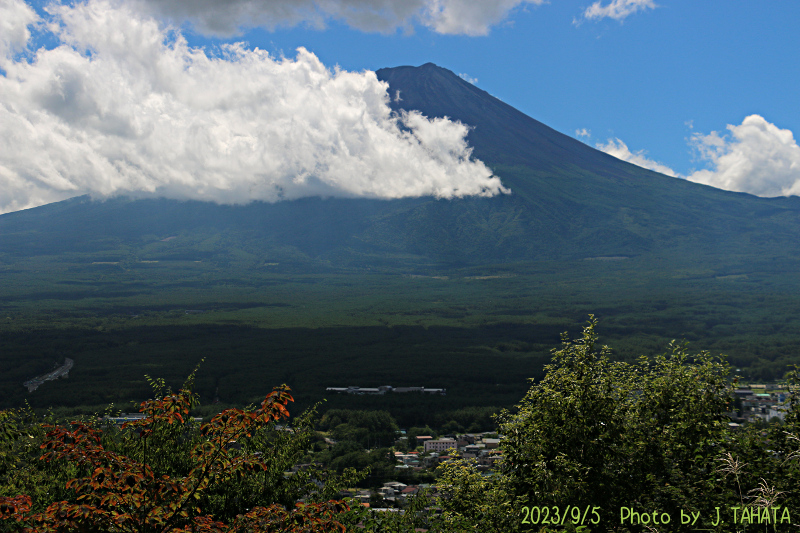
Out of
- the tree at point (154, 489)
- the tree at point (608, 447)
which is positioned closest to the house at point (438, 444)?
the tree at point (608, 447)

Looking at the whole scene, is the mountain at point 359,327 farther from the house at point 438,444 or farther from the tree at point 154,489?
the tree at point 154,489

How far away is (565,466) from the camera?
9.53 meters

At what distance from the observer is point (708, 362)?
11938mm

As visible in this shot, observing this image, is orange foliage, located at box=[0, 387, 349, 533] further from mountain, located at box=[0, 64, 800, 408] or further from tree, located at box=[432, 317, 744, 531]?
mountain, located at box=[0, 64, 800, 408]

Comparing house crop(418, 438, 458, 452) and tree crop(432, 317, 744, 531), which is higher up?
tree crop(432, 317, 744, 531)

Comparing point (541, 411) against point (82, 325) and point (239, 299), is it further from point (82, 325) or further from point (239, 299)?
point (239, 299)

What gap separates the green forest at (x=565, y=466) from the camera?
6957 mm

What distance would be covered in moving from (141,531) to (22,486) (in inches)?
314

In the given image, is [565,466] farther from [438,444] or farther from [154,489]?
[438,444]

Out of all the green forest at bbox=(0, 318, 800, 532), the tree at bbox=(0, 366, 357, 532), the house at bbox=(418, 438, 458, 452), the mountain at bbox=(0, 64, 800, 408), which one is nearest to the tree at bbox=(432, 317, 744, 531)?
the green forest at bbox=(0, 318, 800, 532)

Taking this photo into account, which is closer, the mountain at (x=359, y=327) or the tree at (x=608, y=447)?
the tree at (x=608, y=447)

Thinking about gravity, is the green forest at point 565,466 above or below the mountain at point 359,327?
above

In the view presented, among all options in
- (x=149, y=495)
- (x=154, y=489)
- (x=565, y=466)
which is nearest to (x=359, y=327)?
(x=565, y=466)

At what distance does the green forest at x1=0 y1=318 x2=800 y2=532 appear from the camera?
6.96 meters
